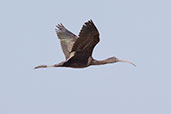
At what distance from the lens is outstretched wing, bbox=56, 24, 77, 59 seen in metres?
29.7

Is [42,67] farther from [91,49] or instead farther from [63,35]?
[63,35]

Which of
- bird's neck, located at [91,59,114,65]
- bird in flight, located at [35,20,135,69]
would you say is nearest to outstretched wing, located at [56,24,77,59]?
bird in flight, located at [35,20,135,69]

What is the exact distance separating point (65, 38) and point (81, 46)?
432 cm

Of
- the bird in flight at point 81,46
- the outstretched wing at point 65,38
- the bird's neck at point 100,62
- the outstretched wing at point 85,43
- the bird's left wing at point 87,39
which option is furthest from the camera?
the outstretched wing at point 65,38

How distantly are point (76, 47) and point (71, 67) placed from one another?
4.55 feet

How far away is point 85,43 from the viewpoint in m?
26.0

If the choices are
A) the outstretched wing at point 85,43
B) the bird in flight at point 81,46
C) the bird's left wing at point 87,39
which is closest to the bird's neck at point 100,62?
the bird in flight at point 81,46

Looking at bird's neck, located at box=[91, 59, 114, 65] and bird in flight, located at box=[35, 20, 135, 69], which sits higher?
bird in flight, located at box=[35, 20, 135, 69]

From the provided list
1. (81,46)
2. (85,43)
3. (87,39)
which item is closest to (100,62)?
(81,46)

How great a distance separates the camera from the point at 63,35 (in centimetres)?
3094

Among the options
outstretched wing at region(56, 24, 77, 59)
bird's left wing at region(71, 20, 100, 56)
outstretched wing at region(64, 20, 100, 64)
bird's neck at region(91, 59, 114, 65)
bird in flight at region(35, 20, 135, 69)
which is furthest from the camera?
outstretched wing at region(56, 24, 77, 59)

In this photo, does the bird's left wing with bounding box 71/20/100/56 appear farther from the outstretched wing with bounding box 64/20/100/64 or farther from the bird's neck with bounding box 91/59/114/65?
the bird's neck with bounding box 91/59/114/65

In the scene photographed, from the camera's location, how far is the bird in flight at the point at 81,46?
24766 mm

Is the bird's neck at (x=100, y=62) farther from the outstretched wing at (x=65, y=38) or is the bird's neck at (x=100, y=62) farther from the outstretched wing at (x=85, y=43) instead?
the outstretched wing at (x=65, y=38)
